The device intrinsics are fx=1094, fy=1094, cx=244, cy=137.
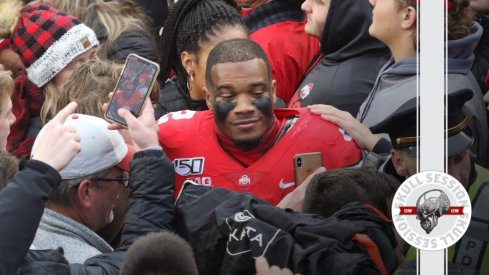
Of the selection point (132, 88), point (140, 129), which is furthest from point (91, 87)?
point (140, 129)

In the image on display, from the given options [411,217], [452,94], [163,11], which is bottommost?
[163,11]

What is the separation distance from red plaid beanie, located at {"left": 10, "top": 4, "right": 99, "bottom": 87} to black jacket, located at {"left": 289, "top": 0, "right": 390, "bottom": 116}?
3.38 ft

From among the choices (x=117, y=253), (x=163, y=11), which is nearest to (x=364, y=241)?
(x=117, y=253)

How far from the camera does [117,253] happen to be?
322cm

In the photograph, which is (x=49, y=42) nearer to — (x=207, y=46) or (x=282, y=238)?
(x=207, y=46)

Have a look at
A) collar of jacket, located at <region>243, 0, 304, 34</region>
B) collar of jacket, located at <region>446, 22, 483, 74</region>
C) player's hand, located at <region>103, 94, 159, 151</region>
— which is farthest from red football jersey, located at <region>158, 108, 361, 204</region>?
collar of jacket, located at <region>243, 0, 304, 34</region>

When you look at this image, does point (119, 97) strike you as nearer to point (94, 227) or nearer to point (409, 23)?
point (94, 227)

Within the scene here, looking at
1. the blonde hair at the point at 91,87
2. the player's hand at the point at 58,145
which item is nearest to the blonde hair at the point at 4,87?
the blonde hair at the point at 91,87

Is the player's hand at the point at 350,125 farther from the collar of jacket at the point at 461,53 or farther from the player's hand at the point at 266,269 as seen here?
the player's hand at the point at 266,269

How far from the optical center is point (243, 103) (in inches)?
140

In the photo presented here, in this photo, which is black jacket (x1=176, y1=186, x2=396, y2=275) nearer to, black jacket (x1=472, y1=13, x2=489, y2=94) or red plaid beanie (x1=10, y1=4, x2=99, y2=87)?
black jacket (x1=472, y1=13, x2=489, y2=94)

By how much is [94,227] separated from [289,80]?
1.23 m

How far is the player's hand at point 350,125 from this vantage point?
3537mm

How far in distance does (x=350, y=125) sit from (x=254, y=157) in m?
0.33
